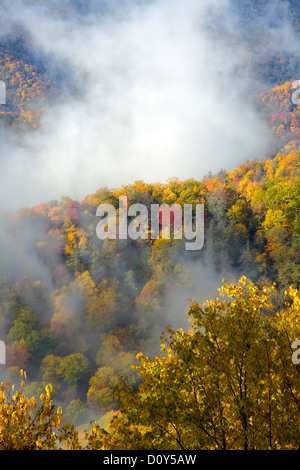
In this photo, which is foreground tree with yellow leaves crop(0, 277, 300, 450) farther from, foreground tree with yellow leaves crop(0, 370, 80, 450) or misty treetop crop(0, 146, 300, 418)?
misty treetop crop(0, 146, 300, 418)

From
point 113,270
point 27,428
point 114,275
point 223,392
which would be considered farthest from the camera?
point 113,270

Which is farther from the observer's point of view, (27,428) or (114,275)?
(114,275)

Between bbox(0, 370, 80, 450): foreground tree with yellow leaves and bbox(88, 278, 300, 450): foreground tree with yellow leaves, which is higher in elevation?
bbox(88, 278, 300, 450): foreground tree with yellow leaves

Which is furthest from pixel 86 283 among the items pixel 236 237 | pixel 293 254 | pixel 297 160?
pixel 297 160

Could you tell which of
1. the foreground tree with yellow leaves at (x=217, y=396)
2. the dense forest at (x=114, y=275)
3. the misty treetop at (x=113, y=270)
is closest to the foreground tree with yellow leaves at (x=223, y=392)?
the foreground tree with yellow leaves at (x=217, y=396)

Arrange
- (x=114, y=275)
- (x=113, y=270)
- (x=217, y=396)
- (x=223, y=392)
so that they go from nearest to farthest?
1. (x=217, y=396)
2. (x=223, y=392)
3. (x=114, y=275)
4. (x=113, y=270)

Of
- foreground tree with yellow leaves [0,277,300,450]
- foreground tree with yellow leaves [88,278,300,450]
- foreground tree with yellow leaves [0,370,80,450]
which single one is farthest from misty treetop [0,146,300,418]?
foreground tree with yellow leaves [88,278,300,450]

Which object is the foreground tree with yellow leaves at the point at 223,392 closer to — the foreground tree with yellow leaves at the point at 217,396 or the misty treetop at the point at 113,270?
the foreground tree with yellow leaves at the point at 217,396

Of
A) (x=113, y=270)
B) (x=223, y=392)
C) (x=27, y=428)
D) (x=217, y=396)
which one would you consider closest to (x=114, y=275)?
(x=113, y=270)

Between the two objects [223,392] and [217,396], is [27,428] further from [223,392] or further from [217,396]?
[223,392]

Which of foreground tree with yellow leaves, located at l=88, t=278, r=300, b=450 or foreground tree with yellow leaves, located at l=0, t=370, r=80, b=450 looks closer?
foreground tree with yellow leaves, located at l=88, t=278, r=300, b=450

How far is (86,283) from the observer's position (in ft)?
268

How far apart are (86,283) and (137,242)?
1526cm

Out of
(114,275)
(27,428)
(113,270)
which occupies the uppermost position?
(113,270)
